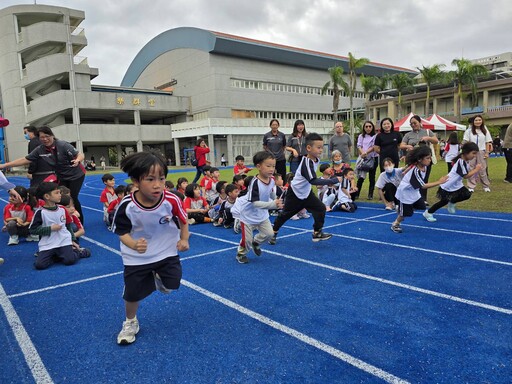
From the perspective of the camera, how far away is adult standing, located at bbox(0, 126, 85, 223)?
20.7 feet

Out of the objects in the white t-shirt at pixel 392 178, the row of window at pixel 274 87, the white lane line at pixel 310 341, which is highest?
the row of window at pixel 274 87

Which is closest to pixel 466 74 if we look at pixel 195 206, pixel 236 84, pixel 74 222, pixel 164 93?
pixel 236 84

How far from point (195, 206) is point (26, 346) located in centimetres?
548

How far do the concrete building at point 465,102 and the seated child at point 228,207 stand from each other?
146 feet

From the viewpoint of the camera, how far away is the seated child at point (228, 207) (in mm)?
7469

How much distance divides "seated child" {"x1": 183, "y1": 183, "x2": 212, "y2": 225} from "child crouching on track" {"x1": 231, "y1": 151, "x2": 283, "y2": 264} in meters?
3.01

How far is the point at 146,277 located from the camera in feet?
9.95

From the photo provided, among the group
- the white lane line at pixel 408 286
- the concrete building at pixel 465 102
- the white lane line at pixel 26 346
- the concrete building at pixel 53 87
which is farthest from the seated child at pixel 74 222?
the concrete building at pixel 465 102

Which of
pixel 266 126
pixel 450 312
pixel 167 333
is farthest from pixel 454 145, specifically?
pixel 266 126

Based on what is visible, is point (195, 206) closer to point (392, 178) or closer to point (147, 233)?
point (392, 178)

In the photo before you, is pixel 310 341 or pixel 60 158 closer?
pixel 310 341

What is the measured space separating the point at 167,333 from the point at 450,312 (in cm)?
256

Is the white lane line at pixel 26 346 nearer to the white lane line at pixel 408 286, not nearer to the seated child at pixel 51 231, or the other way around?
the seated child at pixel 51 231

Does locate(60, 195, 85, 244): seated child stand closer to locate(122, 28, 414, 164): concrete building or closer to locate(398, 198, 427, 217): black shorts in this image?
locate(398, 198, 427, 217): black shorts
